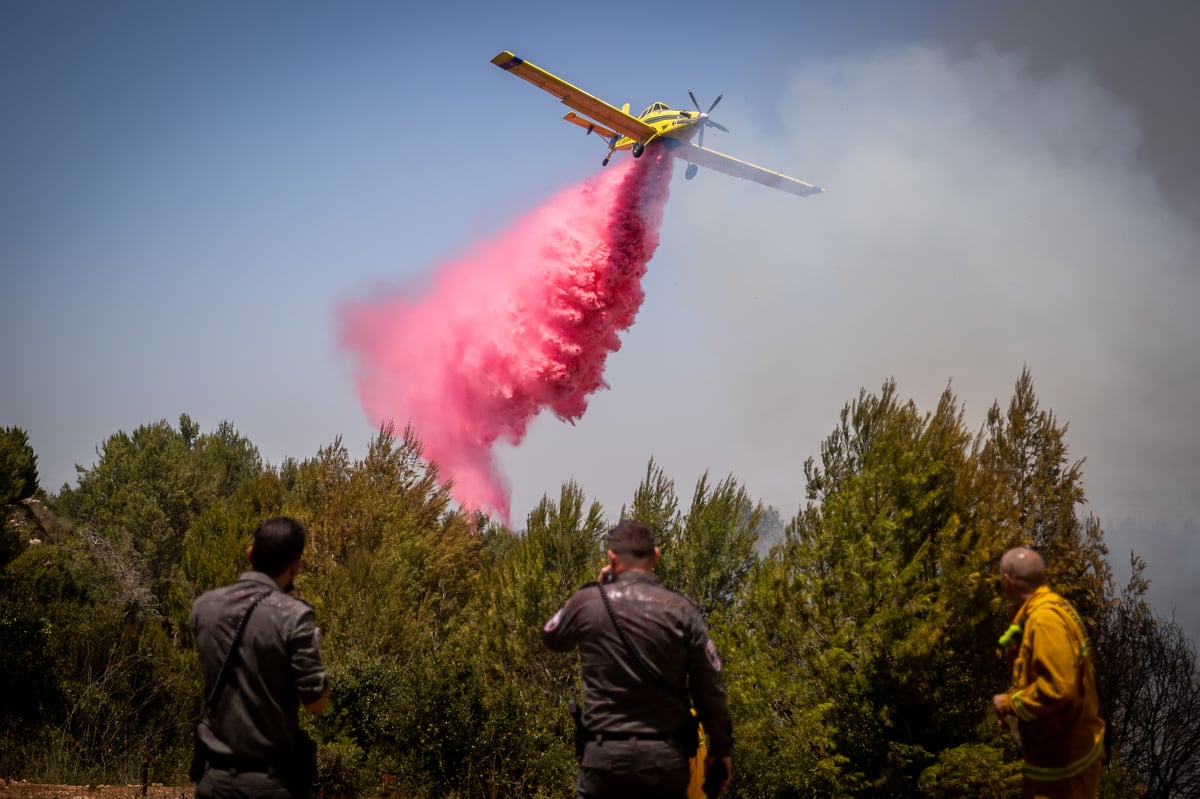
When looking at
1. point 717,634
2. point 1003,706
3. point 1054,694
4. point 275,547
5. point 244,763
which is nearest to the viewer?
point 244,763

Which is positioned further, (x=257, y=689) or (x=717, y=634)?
(x=717, y=634)

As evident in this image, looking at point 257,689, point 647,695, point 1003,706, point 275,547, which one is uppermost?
point 275,547

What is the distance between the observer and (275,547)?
169 inches

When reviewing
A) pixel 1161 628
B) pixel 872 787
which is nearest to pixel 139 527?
pixel 872 787

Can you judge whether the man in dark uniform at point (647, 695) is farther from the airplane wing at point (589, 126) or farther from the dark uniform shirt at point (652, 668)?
the airplane wing at point (589, 126)

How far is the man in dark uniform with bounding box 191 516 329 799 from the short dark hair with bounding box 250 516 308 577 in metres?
0.14

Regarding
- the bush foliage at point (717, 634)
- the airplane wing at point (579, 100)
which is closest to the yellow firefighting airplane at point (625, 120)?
the airplane wing at point (579, 100)

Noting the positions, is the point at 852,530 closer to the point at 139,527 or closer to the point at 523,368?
the point at 523,368

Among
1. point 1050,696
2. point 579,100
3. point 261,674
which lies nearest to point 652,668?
point 261,674

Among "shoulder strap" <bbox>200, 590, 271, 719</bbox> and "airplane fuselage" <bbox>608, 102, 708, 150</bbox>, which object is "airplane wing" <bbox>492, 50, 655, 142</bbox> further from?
"shoulder strap" <bbox>200, 590, 271, 719</bbox>

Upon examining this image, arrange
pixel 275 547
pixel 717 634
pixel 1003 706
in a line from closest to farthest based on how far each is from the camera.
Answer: pixel 275 547 → pixel 1003 706 → pixel 717 634

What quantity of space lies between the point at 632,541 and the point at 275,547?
1.62 m

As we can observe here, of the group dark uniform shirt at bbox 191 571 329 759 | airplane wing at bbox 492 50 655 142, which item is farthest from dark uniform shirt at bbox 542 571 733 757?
airplane wing at bbox 492 50 655 142

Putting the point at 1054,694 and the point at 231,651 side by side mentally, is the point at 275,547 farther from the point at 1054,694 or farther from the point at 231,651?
the point at 1054,694
